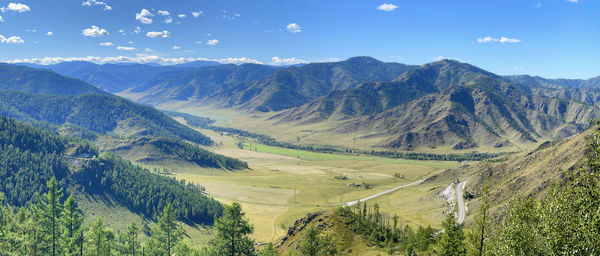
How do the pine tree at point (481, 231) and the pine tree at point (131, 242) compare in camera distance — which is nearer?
the pine tree at point (481, 231)

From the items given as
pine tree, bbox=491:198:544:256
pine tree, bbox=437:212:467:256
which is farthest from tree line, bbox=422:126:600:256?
pine tree, bbox=437:212:467:256

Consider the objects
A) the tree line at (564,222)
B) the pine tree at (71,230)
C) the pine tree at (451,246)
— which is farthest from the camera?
the pine tree at (71,230)

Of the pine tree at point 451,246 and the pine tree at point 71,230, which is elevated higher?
the pine tree at point 451,246

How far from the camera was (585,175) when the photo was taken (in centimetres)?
2606

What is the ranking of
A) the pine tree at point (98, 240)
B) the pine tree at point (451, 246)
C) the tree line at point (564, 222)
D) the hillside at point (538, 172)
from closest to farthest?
1. the tree line at point (564, 222)
2. the pine tree at point (451, 246)
3. the pine tree at point (98, 240)
4. the hillside at point (538, 172)

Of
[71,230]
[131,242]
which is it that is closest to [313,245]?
[71,230]

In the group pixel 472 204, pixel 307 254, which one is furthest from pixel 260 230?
pixel 307 254

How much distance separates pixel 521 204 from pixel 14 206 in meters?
229

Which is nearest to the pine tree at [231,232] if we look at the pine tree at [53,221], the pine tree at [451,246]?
the pine tree at [53,221]

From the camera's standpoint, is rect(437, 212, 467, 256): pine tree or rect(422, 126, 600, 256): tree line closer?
rect(422, 126, 600, 256): tree line

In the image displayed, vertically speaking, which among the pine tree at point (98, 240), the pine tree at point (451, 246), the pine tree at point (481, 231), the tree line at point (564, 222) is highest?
the tree line at point (564, 222)

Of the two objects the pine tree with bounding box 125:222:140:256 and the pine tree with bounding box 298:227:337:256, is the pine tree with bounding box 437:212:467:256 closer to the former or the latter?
the pine tree with bounding box 298:227:337:256

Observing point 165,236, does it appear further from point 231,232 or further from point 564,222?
point 564,222

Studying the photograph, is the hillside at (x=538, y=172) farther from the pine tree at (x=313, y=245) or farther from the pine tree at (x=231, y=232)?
the pine tree at (x=231, y=232)
